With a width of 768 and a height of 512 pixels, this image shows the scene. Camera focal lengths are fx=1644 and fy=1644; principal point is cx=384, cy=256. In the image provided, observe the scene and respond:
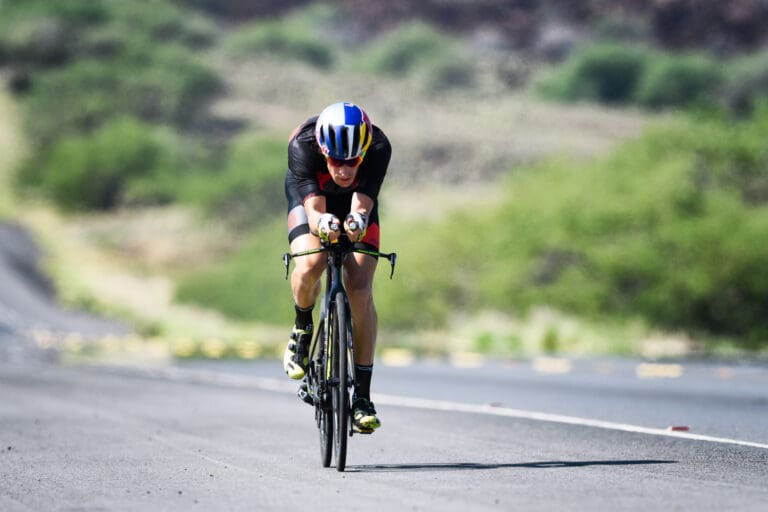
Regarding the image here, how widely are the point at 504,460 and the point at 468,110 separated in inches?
4077

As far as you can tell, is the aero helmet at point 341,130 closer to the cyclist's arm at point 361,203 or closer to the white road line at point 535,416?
the cyclist's arm at point 361,203

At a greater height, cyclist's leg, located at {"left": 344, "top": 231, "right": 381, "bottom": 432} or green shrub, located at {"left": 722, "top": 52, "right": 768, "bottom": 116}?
green shrub, located at {"left": 722, "top": 52, "right": 768, "bottom": 116}

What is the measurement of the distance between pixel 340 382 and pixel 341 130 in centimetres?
148

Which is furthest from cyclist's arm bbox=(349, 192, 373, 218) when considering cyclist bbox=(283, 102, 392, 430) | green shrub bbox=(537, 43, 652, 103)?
green shrub bbox=(537, 43, 652, 103)

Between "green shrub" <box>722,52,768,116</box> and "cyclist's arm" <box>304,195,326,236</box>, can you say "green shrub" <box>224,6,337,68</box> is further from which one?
"cyclist's arm" <box>304,195,326,236</box>

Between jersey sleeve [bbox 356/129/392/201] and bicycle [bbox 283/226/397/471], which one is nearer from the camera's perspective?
bicycle [bbox 283/226/397/471]

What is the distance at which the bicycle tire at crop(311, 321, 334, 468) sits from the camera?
983cm

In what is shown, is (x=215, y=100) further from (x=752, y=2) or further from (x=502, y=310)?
(x=502, y=310)

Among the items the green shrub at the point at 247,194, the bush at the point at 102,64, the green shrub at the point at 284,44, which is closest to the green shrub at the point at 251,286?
the green shrub at the point at 247,194

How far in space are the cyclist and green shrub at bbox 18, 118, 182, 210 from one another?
73.0 meters

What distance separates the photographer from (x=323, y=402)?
9.88 meters

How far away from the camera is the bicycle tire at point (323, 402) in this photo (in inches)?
387

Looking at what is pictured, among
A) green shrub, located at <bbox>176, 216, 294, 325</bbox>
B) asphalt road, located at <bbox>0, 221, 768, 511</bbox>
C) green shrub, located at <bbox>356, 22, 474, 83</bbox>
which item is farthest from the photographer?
green shrub, located at <bbox>356, 22, 474, 83</bbox>

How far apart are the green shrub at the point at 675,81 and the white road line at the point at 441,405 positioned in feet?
312
